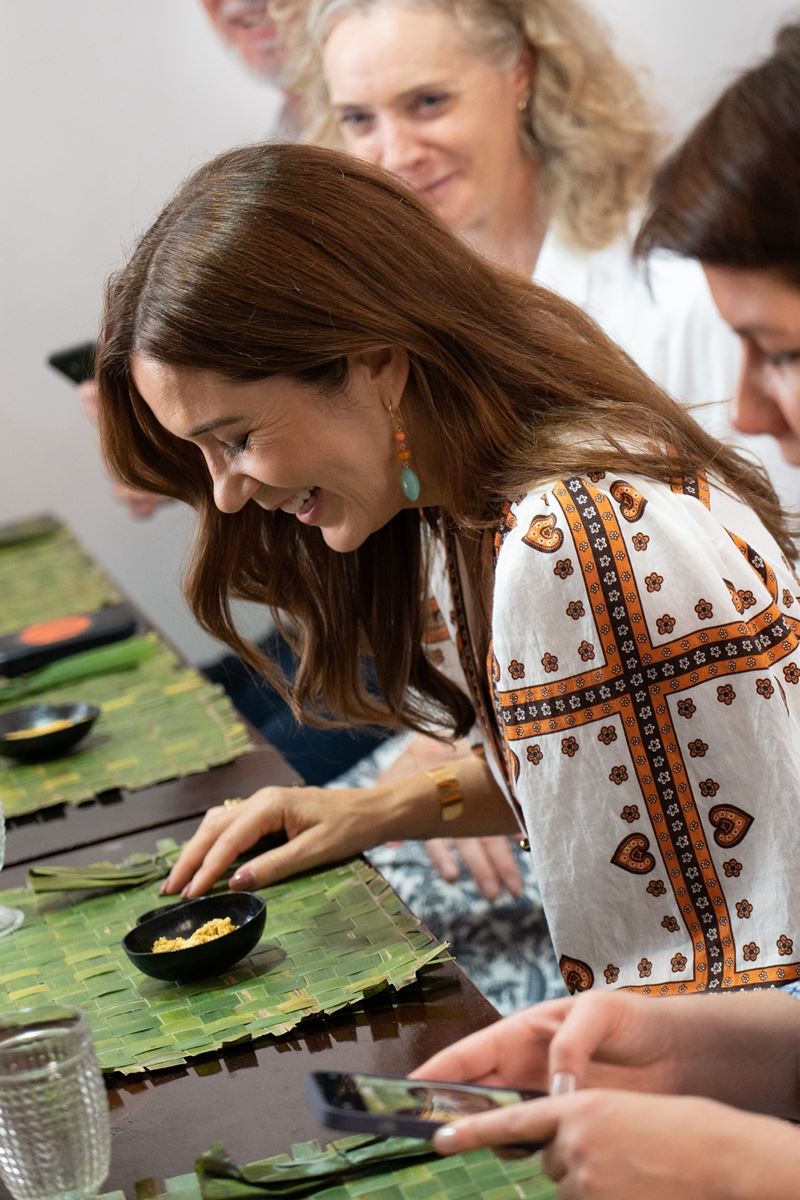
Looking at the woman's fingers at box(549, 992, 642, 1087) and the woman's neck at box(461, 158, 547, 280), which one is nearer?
the woman's fingers at box(549, 992, 642, 1087)

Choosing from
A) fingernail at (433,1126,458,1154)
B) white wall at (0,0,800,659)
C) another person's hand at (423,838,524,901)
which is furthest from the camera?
white wall at (0,0,800,659)

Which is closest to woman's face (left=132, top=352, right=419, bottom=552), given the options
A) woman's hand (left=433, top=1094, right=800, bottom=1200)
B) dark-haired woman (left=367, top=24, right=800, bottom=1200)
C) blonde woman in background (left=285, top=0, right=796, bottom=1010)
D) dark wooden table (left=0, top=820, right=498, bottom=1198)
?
dark-haired woman (left=367, top=24, right=800, bottom=1200)

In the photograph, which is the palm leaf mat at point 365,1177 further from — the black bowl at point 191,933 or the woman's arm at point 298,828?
the woman's arm at point 298,828

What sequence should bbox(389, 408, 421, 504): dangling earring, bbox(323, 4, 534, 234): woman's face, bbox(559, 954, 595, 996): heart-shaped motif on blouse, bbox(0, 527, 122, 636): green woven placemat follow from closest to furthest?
1. bbox(559, 954, 595, 996): heart-shaped motif on blouse
2. bbox(389, 408, 421, 504): dangling earring
3. bbox(0, 527, 122, 636): green woven placemat
4. bbox(323, 4, 534, 234): woman's face

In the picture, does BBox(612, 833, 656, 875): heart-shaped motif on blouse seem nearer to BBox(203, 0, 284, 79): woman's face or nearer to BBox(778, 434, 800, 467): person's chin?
BBox(778, 434, 800, 467): person's chin

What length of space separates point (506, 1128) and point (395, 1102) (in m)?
0.07

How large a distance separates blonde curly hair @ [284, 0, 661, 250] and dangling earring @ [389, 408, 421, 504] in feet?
5.13

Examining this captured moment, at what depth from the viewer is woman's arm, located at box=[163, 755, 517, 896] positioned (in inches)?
60.1

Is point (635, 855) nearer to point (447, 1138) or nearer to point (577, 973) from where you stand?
point (577, 973)

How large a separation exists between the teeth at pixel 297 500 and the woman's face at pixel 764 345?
1.54ft

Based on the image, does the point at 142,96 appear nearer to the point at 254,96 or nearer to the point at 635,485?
the point at 254,96

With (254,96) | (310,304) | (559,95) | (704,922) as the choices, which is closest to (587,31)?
(559,95)

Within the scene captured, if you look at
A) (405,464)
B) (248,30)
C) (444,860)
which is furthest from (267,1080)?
(248,30)

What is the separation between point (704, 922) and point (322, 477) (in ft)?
1.98
